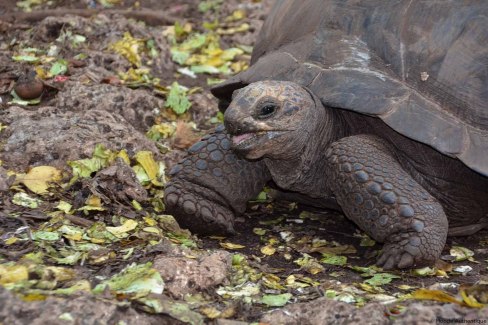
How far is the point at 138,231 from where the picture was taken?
4.29m

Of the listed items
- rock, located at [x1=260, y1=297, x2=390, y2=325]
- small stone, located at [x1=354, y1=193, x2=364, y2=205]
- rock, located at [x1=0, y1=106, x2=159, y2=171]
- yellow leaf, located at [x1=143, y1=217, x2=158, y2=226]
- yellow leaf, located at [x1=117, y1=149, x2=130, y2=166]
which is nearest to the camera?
rock, located at [x1=260, y1=297, x2=390, y2=325]

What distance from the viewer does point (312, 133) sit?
4.53 metres

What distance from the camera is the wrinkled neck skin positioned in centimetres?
453

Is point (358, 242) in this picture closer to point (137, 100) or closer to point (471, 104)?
point (471, 104)

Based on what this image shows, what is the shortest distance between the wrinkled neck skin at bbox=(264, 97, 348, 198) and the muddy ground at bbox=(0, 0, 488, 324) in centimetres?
31

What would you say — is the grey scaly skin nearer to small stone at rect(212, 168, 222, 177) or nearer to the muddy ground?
small stone at rect(212, 168, 222, 177)

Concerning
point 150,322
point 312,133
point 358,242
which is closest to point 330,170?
point 312,133

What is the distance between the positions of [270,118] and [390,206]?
808mm

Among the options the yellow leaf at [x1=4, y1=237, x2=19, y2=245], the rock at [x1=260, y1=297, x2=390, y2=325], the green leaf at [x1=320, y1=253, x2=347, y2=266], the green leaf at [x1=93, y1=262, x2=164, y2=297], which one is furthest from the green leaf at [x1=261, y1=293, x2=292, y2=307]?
the yellow leaf at [x1=4, y1=237, x2=19, y2=245]

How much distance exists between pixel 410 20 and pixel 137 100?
7.56 ft

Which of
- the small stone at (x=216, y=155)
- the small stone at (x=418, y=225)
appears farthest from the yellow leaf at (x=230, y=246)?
the small stone at (x=418, y=225)

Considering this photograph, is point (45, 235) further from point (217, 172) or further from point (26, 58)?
point (26, 58)

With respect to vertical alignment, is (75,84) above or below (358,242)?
above

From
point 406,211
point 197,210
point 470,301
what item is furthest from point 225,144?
point 470,301
